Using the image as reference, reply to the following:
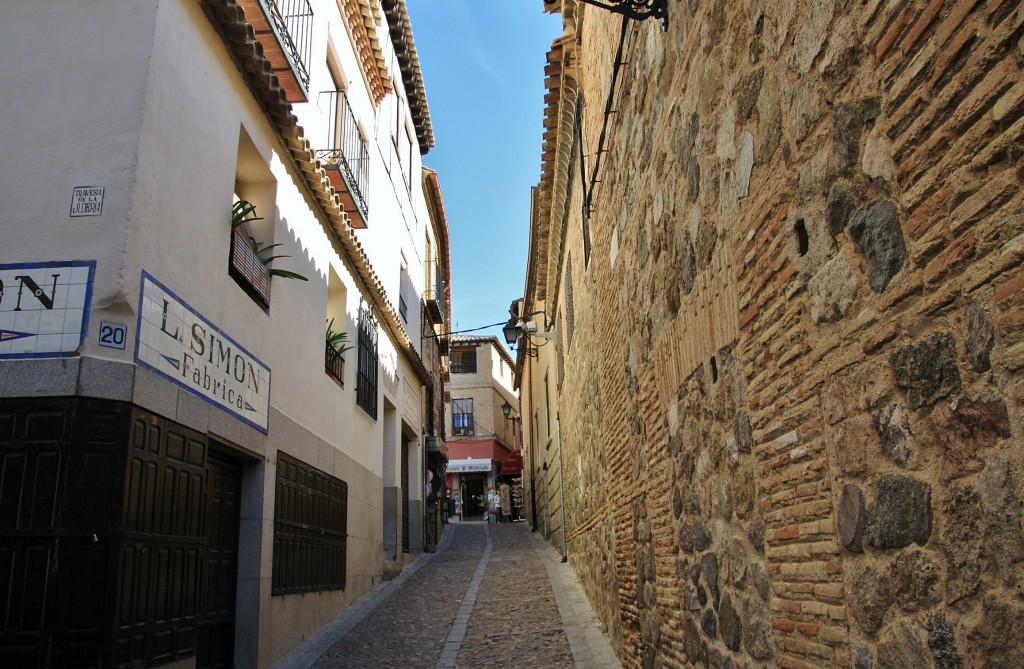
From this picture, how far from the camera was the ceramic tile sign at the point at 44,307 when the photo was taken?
4625mm

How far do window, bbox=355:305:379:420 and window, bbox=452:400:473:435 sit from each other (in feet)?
83.3

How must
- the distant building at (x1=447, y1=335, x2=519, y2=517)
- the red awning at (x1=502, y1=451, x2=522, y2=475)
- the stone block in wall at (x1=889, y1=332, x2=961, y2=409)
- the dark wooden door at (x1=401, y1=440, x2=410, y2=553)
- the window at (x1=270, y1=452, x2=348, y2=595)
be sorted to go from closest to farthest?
1. the stone block in wall at (x1=889, y1=332, x2=961, y2=409)
2. the window at (x1=270, y1=452, x2=348, y2=595)
3. the dark wooden door at (x1=401, y1=440, x2=410, y2=553)
4. the red awning at (x1=502, y1=451, x2=522, y2=475)
5. the distant building at (x1=447, y1=335, x2=519, y2=517)

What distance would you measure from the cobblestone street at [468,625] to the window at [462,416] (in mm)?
23619

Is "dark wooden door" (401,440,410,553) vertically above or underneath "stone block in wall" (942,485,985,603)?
above

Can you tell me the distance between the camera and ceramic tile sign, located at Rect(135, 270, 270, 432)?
5.00 meters

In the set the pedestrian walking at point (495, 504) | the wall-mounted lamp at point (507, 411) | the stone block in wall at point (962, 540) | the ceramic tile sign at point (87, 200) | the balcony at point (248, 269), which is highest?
the wall-mounted lamp at point (507, 411)

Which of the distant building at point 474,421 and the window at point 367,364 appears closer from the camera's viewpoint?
the window at point 367,364

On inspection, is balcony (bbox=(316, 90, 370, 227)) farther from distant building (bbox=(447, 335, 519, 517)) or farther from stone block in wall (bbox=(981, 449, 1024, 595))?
distant building (bbox=(447, 335, 519, 517))

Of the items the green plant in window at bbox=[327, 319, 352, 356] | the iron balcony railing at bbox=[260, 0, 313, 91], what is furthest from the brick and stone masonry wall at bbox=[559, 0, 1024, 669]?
the green plant in window at bbox=[327, 319, 352, 356]

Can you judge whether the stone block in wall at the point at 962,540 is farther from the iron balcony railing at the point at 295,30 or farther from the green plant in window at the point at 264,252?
the iron balcony railing at the point at 295,30

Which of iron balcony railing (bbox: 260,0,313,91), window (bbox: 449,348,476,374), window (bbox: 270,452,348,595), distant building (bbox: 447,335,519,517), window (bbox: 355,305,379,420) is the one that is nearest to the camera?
iron balcony railing (bbox: 260,0,313,91)

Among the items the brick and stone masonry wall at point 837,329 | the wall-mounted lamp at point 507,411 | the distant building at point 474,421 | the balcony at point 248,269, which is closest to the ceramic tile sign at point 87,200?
the balcony at point 248,269

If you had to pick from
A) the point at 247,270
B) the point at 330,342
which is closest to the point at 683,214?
the point at 247,270

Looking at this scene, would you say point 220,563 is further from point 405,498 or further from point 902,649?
point 405,498
